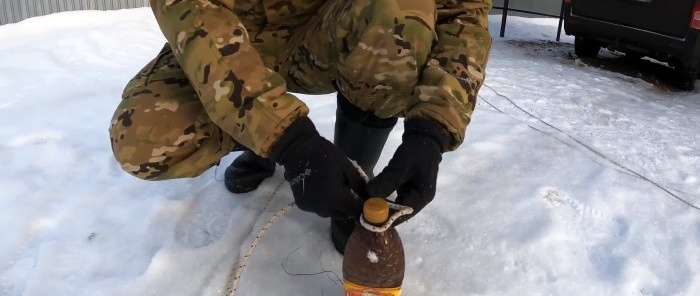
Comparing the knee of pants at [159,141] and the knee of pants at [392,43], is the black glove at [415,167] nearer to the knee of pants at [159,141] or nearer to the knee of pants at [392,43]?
the knee of pants at [392,43]

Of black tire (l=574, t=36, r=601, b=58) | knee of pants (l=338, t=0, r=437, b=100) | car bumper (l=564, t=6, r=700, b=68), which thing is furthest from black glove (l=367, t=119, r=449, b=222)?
black tire (l=574, t=36, r=601, b=58)

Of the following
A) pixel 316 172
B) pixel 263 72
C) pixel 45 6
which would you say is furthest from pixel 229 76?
pixel 45 6

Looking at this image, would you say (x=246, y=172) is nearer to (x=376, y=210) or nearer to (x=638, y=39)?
(x=376, y=210)

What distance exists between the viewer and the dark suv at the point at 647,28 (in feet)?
15.8

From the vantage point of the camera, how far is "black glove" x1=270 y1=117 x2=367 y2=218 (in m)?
1.22

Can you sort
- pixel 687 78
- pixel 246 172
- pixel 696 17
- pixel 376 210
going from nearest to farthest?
pixel 376 210
pixel 246 172
pixel 696 17
pixel 687 78

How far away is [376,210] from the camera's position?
1182 mm

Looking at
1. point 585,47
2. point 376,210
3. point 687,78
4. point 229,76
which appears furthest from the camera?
point 585,47

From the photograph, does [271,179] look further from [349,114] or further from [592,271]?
[592,271]

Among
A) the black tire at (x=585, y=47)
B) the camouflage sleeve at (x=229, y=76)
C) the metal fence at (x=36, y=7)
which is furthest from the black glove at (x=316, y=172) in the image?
the black tire at (x=585, y=47)

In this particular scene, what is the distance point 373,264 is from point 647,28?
15.6ft

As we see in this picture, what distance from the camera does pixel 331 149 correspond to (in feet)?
4.06

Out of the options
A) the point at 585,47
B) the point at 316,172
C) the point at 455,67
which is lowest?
the point at 585,47

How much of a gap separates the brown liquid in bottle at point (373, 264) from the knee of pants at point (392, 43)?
1.42 feet
